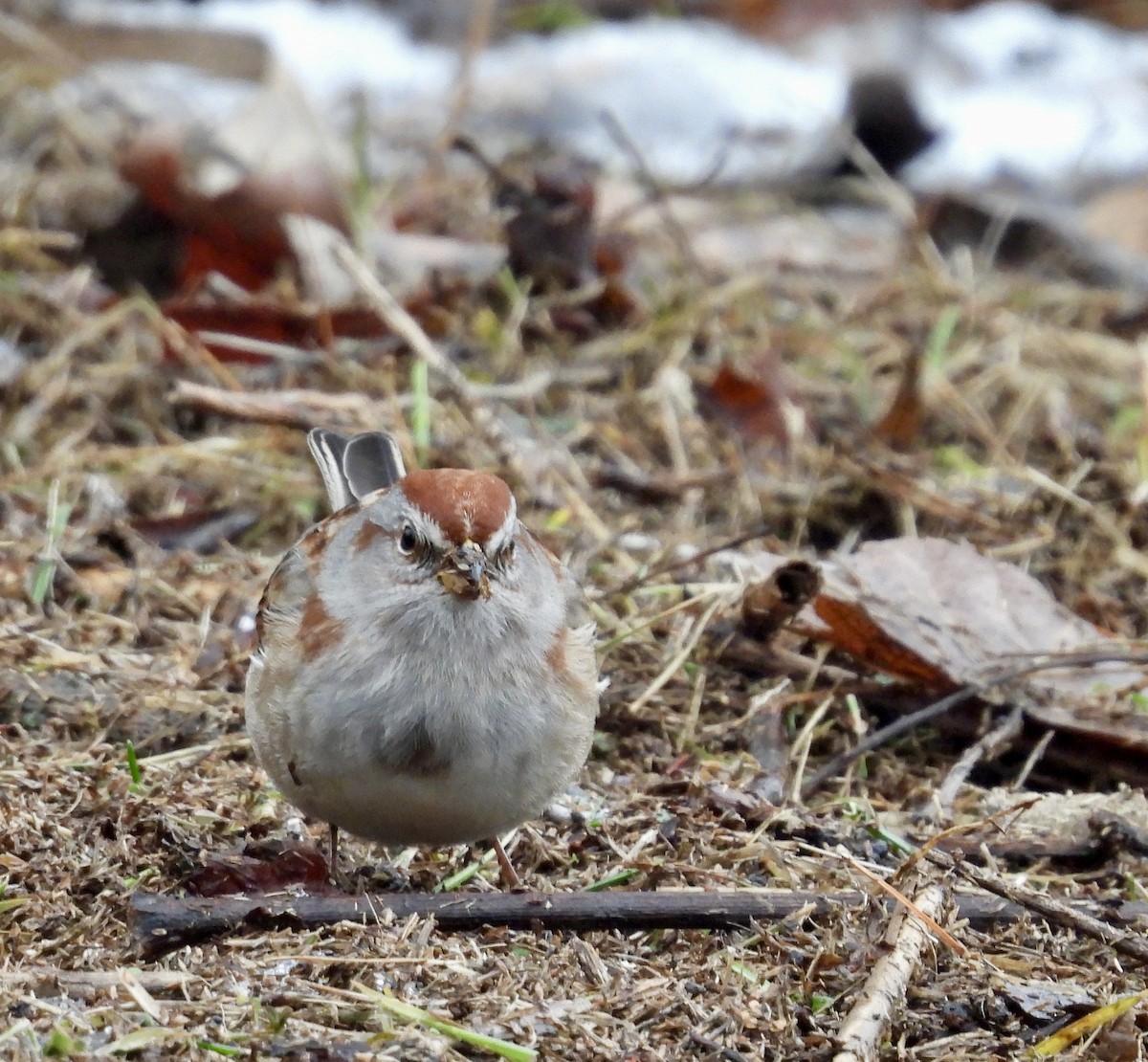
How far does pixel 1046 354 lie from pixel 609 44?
3885 mm

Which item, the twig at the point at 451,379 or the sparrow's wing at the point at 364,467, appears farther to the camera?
the twig at the point at 451,379

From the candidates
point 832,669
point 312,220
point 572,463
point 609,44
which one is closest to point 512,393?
point 572,463

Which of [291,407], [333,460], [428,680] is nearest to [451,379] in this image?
[291,407]

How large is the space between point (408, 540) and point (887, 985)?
3.87 ft

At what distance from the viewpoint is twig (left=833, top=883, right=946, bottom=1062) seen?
Answer: 264 centimetres

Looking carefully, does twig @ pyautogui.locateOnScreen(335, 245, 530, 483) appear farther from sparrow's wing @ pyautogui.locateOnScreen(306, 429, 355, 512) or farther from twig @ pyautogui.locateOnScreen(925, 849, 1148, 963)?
twig @ pyautogui.locateOnScreen(925, 849, 1148, 963)

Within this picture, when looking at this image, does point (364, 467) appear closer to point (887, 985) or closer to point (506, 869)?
point (506, 869)

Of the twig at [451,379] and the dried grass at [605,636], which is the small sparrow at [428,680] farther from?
the twig at [451,379]

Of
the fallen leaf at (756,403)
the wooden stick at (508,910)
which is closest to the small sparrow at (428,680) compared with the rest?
the wooden stick at (508,910)

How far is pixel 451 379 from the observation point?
198 inches

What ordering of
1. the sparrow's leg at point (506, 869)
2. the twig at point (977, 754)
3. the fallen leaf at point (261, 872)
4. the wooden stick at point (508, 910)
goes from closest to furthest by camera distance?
the wooden stick at point (508, 910) < the fallen leaf at point (261, 872) < the sparrow's leg at point (506, 869) < the twig at point (977, 754)

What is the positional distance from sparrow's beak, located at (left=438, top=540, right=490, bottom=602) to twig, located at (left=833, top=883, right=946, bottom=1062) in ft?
3.02

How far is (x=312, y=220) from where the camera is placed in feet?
19.9

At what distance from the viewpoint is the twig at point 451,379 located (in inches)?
197
